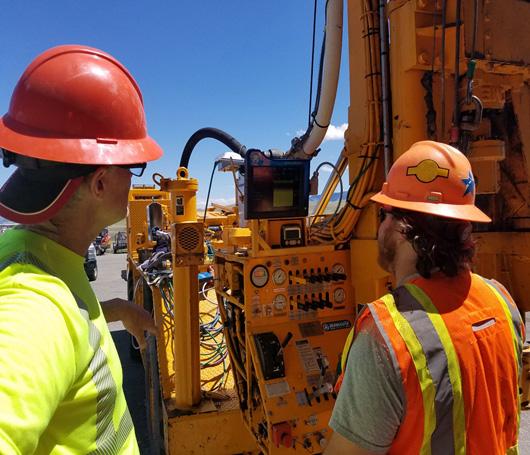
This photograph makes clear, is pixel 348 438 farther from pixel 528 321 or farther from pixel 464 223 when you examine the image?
pixel 528 321

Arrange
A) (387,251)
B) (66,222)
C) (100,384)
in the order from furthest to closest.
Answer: (387,251) < (66,222) < (100,384)

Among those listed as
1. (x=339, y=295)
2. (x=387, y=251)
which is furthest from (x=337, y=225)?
(x=387, y=251)

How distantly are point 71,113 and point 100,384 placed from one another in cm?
72

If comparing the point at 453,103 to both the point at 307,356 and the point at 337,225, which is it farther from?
the point at 307,356

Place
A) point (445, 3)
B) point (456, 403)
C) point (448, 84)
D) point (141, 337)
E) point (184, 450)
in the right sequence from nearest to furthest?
point (456, 403)
point (141, 337)
point (445, 3)
point (448, 84)
point (184, 450)

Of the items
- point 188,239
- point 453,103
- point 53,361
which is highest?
point 453,103

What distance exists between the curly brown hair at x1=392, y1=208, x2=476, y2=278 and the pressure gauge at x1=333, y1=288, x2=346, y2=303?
1549 millimetres

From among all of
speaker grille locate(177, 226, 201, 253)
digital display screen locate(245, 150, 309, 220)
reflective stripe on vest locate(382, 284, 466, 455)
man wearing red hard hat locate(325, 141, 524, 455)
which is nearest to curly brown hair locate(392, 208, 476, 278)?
man wearing red hard hat locate(325, 141, 524, 455)

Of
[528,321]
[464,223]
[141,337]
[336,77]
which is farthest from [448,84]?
[528,321]

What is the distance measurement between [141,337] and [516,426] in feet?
5.09

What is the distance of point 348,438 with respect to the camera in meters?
1.12

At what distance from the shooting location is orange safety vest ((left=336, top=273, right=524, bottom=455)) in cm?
108

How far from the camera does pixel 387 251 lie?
4.74 ft

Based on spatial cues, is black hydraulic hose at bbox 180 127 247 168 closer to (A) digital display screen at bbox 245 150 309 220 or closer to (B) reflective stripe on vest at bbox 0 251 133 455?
(A) digital display screen at bbox 245 150 309 220
